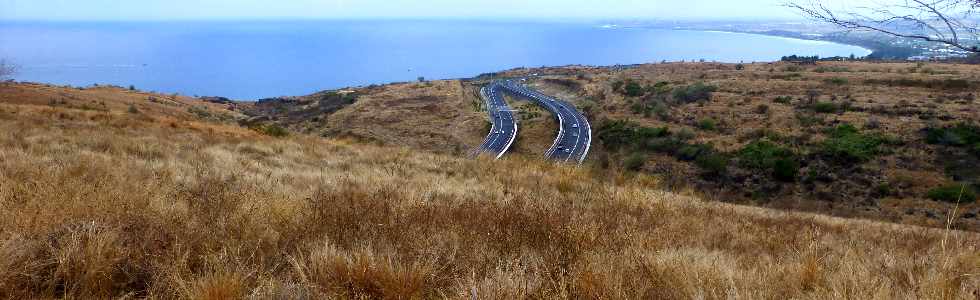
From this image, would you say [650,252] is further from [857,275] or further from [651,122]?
[651,122]

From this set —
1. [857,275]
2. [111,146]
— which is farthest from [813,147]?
[111,146]

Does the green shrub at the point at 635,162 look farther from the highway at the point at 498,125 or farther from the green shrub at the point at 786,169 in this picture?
the highway at the point at 498,125

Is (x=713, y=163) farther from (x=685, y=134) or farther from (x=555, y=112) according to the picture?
(x=555, y=112)

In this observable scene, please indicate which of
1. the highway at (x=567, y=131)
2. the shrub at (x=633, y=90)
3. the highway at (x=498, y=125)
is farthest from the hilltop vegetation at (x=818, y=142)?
the highway at (x=498, y=125)

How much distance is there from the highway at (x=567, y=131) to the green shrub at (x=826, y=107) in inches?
531

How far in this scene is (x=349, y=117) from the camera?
133 ft

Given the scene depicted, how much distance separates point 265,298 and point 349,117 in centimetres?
3948

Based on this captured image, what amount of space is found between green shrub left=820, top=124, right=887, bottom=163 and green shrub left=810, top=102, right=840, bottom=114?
4.64m

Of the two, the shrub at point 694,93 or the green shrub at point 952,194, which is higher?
the shrub at point 694,93

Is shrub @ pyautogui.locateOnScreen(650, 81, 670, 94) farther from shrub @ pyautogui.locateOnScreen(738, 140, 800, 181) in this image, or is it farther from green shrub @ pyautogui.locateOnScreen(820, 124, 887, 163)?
green shrub @ pyautogui.locateOnScreen(820, 124, 887, 163)

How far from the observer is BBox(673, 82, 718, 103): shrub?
128 ft

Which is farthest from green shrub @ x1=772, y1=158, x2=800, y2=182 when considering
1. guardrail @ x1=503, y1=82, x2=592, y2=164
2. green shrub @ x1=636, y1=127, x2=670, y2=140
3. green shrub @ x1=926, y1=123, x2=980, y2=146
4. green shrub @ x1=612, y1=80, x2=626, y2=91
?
green shrub @ x1=612, y1=80, x2=626, y2=91

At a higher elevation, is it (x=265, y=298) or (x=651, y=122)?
(x=265, y=298)

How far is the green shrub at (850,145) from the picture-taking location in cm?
2325
